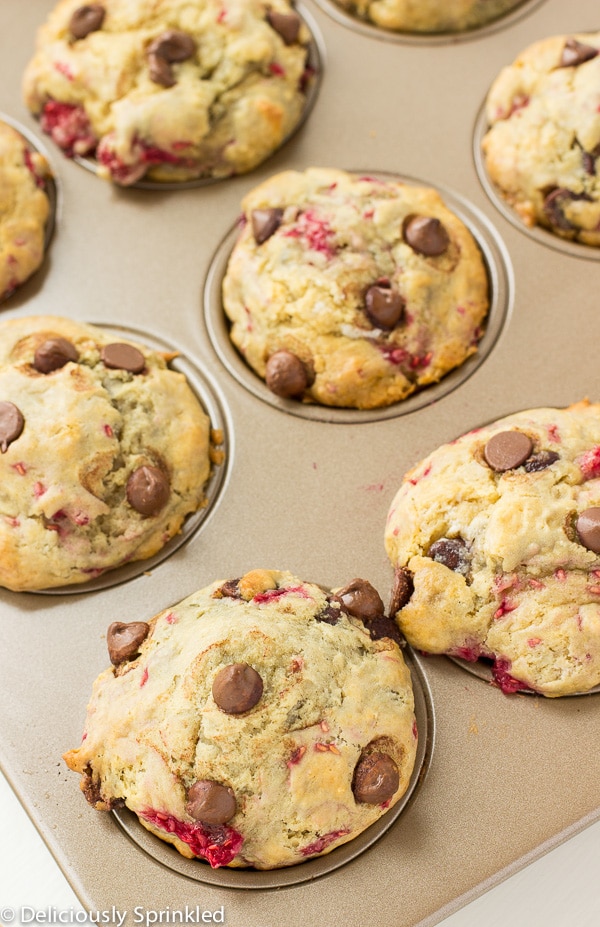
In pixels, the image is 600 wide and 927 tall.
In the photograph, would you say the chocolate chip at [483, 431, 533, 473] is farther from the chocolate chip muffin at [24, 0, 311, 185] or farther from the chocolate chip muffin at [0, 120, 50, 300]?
the chocolate chip muffin at [0, 120, 50, 300]

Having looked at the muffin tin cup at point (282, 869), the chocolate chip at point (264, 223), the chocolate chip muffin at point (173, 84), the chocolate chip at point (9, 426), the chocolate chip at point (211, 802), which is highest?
the chocolate chip muffin at point (173, 84)

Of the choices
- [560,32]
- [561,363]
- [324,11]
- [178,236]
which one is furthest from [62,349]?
[560,32]

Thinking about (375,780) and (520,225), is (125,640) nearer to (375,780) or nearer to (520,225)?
(375,780)

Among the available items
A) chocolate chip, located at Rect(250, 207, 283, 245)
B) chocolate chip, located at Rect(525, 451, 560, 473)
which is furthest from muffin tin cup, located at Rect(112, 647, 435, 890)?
chocolate chip, located at Rect(250, 207, 283, 245)

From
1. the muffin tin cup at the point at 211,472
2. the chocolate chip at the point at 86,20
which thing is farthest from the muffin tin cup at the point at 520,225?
the chocolate chip at the point at 86,20

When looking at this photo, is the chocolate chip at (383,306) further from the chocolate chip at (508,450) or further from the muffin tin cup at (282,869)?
the muffin tin cup at (282,869)

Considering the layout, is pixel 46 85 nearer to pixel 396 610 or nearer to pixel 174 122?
pixel 174 122
